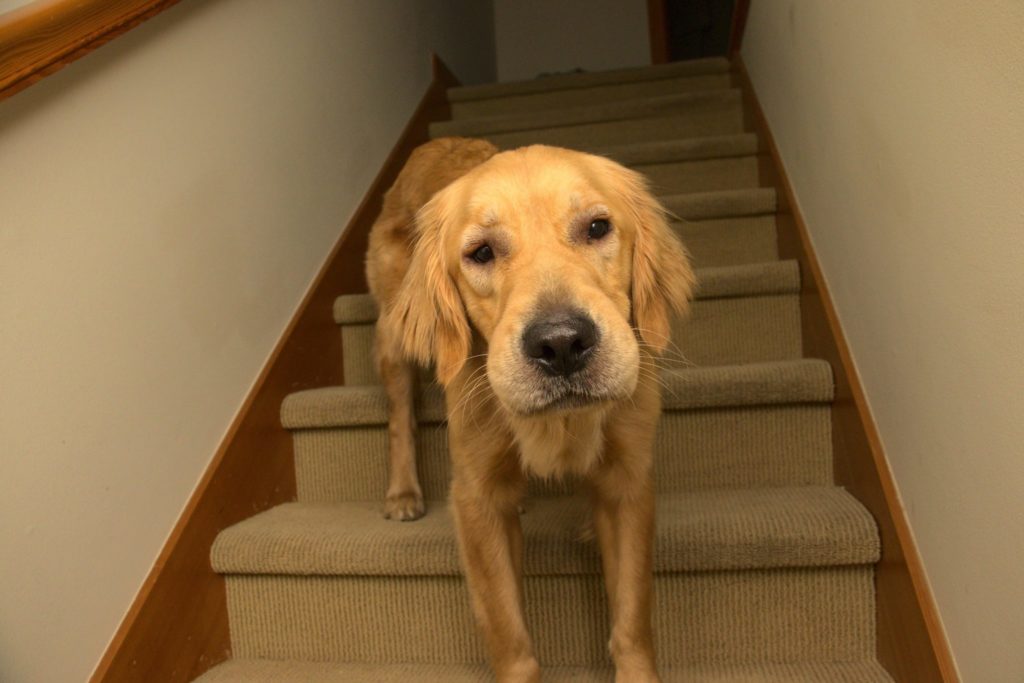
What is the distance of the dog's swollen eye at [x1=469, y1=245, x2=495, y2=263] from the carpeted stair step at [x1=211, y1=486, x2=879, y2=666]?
1.91ft

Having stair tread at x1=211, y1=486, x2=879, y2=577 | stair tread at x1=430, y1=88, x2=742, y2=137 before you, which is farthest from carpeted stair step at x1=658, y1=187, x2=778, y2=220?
stair tread at x1=211, y1=486, x2=879, y2=577

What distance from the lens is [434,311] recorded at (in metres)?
1.41

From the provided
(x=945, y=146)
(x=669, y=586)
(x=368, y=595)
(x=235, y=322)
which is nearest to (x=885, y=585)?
(x=669, y=586)

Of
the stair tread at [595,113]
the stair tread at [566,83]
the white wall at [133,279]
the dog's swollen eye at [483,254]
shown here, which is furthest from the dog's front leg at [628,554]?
the stair tread at [566,83]

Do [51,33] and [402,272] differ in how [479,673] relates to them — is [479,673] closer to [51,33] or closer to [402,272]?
[402,272]

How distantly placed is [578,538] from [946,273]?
799 mm

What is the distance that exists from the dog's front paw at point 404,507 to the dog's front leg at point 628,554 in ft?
1.72

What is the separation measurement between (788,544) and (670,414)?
0.43 meters

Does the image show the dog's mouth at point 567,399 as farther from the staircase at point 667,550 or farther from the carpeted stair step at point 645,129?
the carpeted stair step at point 645,129

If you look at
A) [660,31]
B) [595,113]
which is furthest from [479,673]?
[660,31]

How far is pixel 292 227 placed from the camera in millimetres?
2162

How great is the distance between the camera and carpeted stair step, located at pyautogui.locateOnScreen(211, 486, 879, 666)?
1443 mm

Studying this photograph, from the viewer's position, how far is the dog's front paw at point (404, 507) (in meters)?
1.75

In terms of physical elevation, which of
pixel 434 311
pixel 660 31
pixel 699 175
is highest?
pixel 660 31
